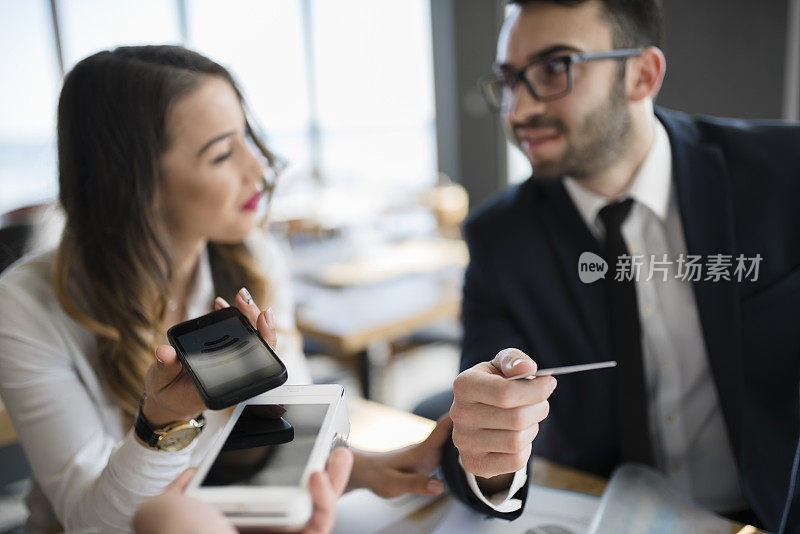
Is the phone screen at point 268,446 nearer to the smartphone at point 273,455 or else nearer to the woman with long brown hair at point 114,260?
the smartphone at point 273,455

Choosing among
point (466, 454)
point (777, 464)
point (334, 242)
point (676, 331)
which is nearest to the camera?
point (466, 454)

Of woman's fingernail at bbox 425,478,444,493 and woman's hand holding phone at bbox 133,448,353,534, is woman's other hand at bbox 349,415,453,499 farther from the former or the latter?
woman's hand holding phone at bbox 133,448,353,534

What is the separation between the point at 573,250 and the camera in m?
0.98

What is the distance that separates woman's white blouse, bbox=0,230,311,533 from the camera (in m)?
0.65

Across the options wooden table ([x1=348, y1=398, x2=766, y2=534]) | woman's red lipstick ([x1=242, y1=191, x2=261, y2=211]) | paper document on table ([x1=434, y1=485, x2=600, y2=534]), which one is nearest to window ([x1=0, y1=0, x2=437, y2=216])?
woman's red lipstick ([x1=242, y1=191, x2=261, y2=211])

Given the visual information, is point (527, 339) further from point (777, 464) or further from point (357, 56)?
point (357, 56)

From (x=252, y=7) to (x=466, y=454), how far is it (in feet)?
10.1

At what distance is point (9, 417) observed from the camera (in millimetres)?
812

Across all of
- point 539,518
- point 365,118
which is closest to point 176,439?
point 539,518

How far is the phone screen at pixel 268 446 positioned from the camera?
383mm

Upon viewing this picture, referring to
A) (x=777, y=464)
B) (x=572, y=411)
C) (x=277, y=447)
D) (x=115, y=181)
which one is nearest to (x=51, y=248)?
(x=115, y=181)

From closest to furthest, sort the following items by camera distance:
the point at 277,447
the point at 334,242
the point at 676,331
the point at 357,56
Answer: the point at 277,447 < the point at 676,331 < the point at 334,242 < the point at 357,56

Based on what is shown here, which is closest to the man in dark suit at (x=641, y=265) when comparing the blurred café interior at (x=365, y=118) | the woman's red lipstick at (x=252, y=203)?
the blurred café interior at (x=365, y=118)

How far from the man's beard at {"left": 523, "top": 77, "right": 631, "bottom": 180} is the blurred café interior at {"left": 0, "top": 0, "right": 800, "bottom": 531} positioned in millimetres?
108
